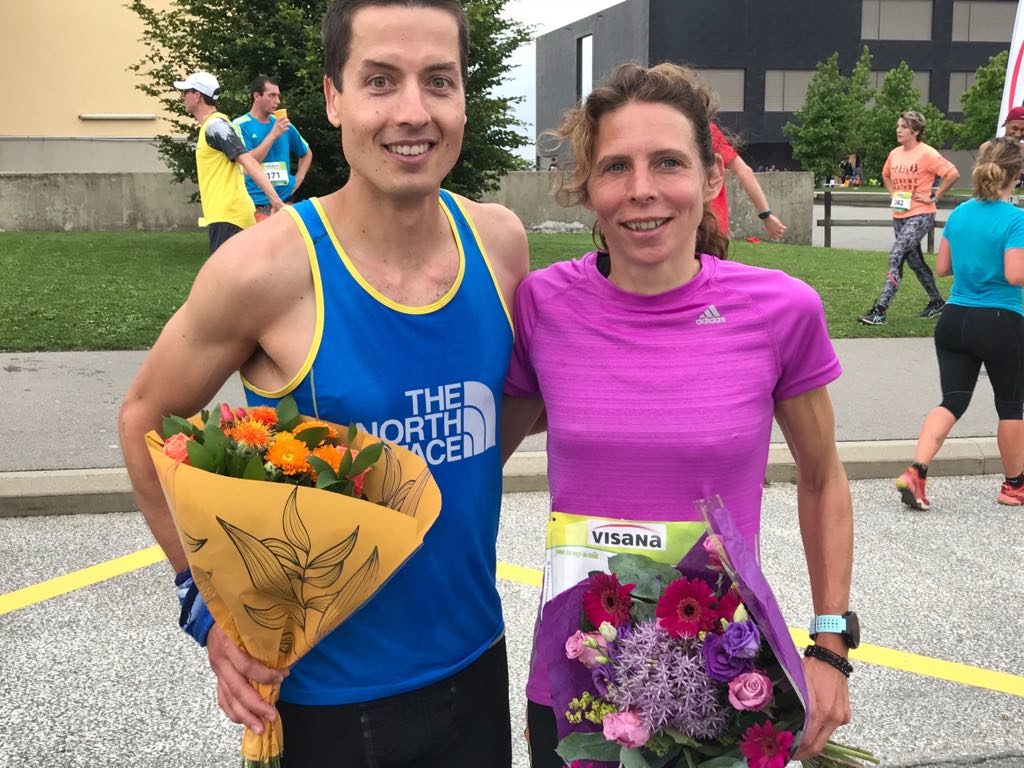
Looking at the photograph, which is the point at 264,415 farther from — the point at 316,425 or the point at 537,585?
the point at 537,585

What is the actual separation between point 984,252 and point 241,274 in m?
5.42

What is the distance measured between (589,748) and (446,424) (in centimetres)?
63

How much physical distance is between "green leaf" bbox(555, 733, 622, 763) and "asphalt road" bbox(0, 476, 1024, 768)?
1.95 m

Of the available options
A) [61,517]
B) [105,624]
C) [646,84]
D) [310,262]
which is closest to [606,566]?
[310,262]

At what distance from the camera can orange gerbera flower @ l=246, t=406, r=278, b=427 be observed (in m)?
1.72

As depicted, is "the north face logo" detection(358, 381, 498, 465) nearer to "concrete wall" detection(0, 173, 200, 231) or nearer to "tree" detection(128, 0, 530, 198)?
"tree" detection(128, 0, 530, 198)

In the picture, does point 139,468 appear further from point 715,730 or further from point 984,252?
point 984,252

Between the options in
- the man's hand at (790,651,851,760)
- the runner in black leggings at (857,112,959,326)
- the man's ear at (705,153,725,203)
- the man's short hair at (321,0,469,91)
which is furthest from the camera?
the runner in black leggings at (857,112,959,326)

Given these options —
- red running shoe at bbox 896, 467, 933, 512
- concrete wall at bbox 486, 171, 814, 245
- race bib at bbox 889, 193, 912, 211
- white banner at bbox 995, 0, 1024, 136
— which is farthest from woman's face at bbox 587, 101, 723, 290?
concrete wall at bbox 486, 171, 814, 245

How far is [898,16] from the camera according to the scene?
63.6 metres

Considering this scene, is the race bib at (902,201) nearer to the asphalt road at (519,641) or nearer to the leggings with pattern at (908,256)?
the leggings with pattern at (908,256)

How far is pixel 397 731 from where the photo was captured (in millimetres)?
1940

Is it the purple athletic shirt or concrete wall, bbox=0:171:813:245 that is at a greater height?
concrete wall, bbox=0:171:813:245

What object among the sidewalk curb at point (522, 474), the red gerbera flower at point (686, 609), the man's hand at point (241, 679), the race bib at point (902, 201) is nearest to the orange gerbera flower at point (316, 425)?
the man's hand at point (241, 679)
